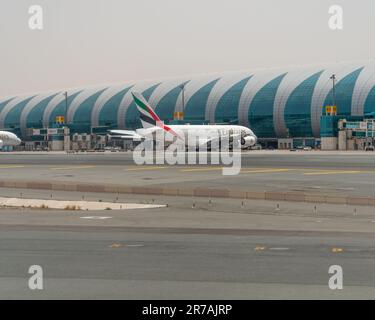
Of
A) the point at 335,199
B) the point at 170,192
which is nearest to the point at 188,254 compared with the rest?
the point at 335,199

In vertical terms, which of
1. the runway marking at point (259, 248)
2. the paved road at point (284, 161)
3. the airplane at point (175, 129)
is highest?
the runway marking at point (259, 248)

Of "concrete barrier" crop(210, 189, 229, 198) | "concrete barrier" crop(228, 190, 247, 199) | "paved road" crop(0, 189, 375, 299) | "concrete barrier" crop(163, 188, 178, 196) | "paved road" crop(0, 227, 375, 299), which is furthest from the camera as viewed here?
"concrete barrier" crop(163, 188, 178, 196)

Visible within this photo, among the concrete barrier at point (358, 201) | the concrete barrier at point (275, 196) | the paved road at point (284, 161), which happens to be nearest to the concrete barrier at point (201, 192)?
the concrete barrier at point (275, 196)

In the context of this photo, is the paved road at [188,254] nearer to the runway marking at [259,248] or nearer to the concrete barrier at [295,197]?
the runway marking at [259,248]

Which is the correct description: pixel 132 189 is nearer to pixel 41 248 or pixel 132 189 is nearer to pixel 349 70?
pixel 41 248

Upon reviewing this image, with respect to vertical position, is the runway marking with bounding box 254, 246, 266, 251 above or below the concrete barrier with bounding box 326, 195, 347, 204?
above

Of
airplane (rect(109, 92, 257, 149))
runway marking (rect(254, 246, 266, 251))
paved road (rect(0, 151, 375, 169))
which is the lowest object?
paved road (rect(0, 151, 375, 169))

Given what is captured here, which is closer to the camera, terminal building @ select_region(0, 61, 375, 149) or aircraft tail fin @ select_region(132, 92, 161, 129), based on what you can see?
aircraft tail fin @ select_region(132, 92, 161, 129)

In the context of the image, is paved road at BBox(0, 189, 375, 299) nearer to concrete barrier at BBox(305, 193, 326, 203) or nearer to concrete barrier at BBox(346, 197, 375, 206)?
concrete barrier at BBox(346, 197, 375, 206)

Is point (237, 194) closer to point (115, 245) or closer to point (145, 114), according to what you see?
point (115, 245)

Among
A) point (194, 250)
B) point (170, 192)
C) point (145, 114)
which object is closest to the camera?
point (194, 250)

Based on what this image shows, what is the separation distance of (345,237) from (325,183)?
20.5m

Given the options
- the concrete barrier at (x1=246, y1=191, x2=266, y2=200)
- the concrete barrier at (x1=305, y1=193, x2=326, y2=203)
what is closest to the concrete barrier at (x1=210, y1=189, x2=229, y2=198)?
the concrete barrier at (x1=246, y1=191, x2=266, y2=200)
